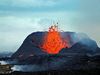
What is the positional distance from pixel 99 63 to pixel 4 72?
178ft

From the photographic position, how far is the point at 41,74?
449 feet

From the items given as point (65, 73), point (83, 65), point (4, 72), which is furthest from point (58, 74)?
point (83, 65)

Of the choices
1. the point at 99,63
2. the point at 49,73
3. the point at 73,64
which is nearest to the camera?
the point at 49,73

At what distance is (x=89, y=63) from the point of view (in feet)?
573

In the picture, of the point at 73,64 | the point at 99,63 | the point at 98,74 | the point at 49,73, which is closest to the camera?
the point at 98,74

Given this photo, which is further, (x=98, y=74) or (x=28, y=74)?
(x=28, y=74)

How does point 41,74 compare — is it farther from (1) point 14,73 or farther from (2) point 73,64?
(2) point 73,64

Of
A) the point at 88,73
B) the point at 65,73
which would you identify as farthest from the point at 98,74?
the point at 65,73

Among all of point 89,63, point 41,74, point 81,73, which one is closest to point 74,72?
point 81,73

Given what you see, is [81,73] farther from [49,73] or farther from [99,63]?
[99,63]

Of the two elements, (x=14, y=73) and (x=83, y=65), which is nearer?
(x=14, y=73)

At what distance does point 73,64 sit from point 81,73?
45.8 meters

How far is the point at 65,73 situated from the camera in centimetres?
13738

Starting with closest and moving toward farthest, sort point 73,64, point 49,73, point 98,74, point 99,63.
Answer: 1. point 98,74
2. point 49,73
3. point 99,63
4. point 73,64
